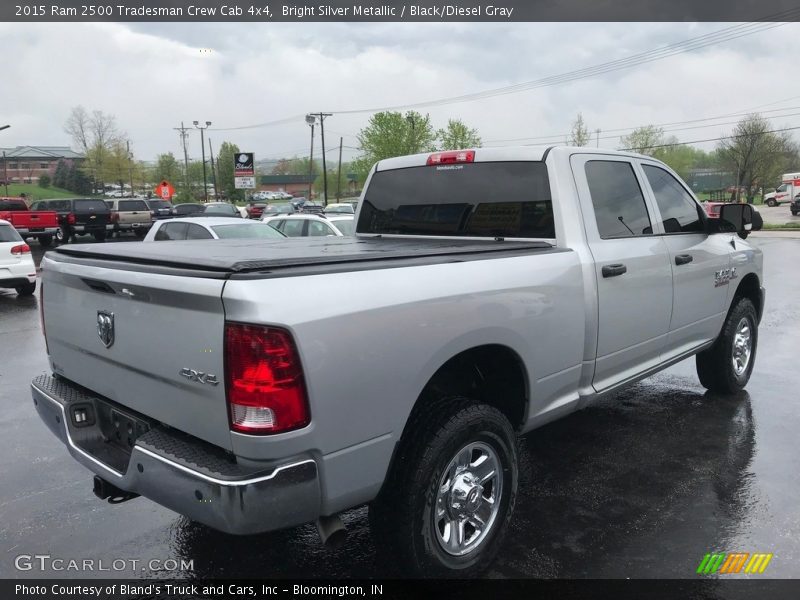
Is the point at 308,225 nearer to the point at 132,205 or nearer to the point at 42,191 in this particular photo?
the point at 132,205

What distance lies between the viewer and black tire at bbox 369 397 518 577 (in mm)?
2584

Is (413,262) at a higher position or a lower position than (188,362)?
higher

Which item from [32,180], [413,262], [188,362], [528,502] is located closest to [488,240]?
[413,262]

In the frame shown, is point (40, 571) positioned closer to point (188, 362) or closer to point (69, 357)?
point (69, 357)

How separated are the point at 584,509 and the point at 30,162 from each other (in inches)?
6052

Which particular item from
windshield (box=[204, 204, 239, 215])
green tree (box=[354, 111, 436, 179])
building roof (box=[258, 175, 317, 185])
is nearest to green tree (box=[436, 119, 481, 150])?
green tree (box=[354, 111, 436, 179])

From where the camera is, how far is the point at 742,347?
18.5ft

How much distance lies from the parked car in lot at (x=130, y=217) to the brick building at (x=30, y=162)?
114001mm

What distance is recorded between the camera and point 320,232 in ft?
44.1

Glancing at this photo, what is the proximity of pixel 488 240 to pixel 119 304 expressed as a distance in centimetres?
220

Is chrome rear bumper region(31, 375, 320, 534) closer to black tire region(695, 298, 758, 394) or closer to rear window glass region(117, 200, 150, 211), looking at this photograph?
black tire region(695, 298, 758, 394)

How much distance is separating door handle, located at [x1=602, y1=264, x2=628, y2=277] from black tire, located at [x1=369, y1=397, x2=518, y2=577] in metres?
1.18

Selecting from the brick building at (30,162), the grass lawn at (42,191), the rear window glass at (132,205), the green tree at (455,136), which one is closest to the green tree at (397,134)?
the green tree at (455,136)

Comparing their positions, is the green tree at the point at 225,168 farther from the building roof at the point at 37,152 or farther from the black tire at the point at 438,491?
the black tire at the point at 438,491
